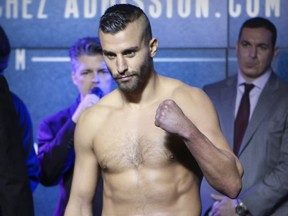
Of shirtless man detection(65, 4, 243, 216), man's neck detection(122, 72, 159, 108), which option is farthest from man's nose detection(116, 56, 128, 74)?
man's neck detection(122, 72, 159, 108)

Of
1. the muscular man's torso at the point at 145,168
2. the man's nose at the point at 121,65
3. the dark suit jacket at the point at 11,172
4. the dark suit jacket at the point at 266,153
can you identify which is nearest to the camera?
the man's nose at the point at 121,65

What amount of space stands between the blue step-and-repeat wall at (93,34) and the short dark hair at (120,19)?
1071mm

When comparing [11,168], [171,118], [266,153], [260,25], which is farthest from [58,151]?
[171,118]

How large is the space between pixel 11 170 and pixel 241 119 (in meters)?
1.25

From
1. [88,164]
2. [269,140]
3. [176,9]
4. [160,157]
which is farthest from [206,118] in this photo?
[176,9]

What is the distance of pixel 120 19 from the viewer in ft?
7.97

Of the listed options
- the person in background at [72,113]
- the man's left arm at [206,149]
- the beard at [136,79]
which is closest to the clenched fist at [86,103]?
the person in background at [72,113]

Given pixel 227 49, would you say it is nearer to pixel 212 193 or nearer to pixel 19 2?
pixel 212 193

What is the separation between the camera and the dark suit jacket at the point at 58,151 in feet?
11.3

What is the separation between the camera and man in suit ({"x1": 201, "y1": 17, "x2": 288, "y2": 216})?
3309mm

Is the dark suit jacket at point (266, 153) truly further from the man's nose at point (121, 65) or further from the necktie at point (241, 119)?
the man's nose at point (121, 65)

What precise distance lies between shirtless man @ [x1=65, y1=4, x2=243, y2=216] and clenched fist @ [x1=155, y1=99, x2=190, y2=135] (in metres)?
0.03

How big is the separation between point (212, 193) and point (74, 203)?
3.43 feet

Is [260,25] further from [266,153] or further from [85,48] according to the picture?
[85,48]
